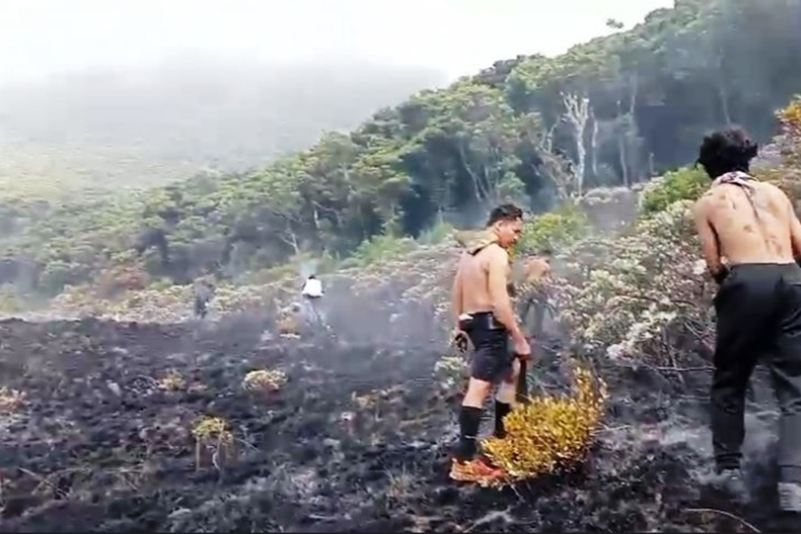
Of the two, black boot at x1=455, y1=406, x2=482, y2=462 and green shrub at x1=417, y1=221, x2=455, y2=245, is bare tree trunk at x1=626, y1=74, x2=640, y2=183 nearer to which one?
green shrub at x1=417, y1=221, x2=455, y2=245

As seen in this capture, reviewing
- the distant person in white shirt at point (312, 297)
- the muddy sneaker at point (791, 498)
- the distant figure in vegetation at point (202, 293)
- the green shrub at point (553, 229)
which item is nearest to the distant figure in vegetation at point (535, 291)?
the green shrub at point (553, 229)

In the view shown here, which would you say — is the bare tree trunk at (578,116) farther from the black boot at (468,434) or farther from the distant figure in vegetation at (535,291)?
the black boot at (468,434)

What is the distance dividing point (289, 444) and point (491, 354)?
55 centimetres

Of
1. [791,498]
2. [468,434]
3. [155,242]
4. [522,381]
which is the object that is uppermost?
[155,242]

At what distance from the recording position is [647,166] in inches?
115

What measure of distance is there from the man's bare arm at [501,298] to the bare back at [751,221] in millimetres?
510

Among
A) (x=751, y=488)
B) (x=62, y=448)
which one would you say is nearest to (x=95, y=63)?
(x=62, y=448)

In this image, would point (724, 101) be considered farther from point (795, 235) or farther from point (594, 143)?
point (795, 235)

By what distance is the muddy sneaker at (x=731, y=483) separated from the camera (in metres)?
2.57

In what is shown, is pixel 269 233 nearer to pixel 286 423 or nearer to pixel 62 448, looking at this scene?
pixel 286 423

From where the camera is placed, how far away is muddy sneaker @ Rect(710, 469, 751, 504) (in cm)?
257

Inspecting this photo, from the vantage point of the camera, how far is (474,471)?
2.65 m

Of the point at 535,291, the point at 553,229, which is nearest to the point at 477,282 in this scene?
the point at 535,291

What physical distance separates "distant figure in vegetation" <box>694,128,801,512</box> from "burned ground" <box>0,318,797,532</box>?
3.3 inches
